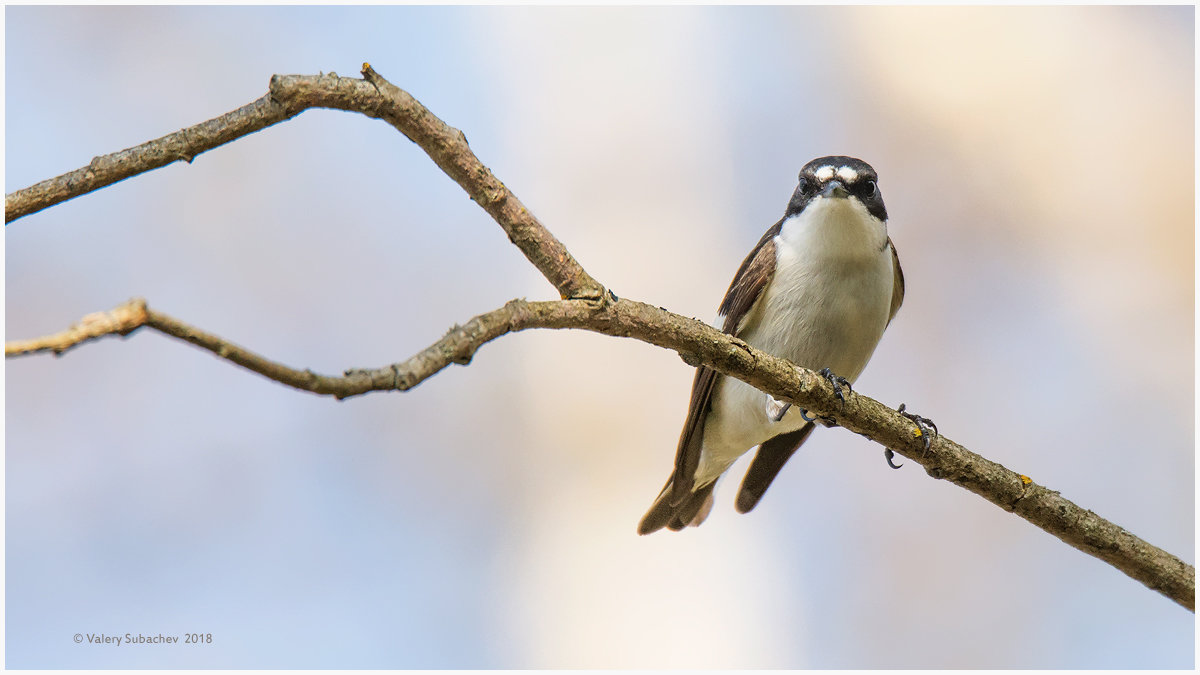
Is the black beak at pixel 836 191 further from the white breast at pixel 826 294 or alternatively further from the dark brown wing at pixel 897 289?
the dark brown wing at pixel 897 289

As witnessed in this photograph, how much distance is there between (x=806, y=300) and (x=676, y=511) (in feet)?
3.84

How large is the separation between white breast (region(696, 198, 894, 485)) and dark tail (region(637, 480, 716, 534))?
57 cm

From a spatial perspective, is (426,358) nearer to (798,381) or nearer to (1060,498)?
(798,381)

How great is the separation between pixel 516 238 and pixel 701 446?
2244 mm

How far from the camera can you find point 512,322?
5.79 ft

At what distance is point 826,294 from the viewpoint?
361cm

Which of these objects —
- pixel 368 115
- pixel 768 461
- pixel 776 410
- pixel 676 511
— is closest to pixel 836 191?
pixel 776 410

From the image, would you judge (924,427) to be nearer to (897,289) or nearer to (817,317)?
(817,317)

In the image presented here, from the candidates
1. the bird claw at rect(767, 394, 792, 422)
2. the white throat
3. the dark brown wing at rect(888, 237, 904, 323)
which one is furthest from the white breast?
the bird claw at rect(767, 394, 792, 422)

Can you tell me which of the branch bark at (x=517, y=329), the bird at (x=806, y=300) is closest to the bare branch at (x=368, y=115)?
the branch bark at (x=517, y=329)

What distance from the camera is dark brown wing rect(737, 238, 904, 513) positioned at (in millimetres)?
4145

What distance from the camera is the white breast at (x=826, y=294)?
3.61 m

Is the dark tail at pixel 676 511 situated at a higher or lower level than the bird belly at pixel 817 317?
lower

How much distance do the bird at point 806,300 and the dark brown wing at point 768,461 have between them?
18mm
